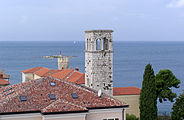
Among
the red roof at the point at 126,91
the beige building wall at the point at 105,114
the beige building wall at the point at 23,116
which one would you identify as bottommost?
the red roof at the point at 126,91

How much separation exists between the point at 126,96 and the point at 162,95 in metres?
4.37

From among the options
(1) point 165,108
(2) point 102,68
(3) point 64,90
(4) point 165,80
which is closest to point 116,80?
(1) point 165,108

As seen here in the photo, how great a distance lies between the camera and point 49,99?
802 inches

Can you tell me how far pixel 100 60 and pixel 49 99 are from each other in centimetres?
1083

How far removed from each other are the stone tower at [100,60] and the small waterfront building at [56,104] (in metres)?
7.67

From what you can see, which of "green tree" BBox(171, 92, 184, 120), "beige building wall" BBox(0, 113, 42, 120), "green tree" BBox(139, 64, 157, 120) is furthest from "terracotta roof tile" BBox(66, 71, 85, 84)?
"beige building wall" BBox(0, 113, 42, 120)

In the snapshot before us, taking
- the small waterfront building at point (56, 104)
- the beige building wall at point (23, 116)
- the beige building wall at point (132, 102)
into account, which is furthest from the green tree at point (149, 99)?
the beige building wall at point (23, 116)

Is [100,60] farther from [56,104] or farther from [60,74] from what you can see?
[60,74]

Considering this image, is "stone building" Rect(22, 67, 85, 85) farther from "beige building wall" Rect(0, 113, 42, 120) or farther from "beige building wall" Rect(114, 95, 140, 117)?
"beige building wall" Rect(0, 113, 42, 120)

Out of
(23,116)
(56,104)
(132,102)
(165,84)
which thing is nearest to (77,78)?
(132,102)

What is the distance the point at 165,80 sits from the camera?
120 feet

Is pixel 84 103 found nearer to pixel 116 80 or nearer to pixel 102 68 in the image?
pixel 102 68

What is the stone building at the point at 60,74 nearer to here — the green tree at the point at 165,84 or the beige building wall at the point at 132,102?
the beige building wall at the point at 132,102

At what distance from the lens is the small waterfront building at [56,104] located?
1877 centimetres
